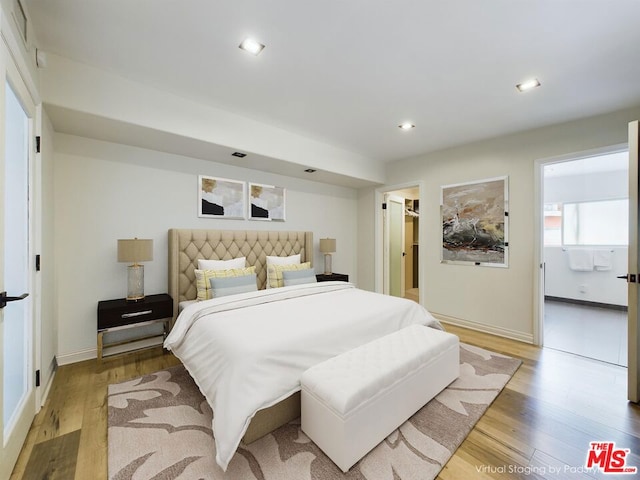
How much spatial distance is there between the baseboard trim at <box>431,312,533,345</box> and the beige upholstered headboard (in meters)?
2.27

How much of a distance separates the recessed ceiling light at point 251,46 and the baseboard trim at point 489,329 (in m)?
4.08

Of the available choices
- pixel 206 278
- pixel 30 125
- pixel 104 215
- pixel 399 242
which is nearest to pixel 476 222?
pixel 399 242

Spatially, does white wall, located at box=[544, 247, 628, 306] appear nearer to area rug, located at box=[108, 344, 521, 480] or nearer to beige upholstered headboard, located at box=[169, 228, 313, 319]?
area rug, located at box=[108, 344, 521, 480]

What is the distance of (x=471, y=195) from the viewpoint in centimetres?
390

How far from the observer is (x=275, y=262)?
12.4 ft

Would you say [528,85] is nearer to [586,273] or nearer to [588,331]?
[588,331]

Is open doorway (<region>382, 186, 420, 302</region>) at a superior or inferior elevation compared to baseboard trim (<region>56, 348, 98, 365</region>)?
superior

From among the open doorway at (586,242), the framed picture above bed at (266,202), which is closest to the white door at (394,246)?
the framed picture above bed at (266,202)

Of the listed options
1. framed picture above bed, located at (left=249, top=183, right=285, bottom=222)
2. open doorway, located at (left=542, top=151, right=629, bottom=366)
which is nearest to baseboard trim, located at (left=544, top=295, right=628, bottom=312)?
open doorway, located at (left=542, top=151, right=629, bottom=366)

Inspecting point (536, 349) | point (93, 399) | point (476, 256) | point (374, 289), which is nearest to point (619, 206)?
point (476, 256)

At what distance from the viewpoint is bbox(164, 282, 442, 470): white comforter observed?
1.59 meters

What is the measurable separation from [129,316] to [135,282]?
363 mm

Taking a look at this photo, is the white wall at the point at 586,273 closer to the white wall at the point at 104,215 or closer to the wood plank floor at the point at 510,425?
the wood plank floor at the point at 510,425

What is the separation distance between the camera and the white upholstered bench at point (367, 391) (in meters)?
1.51
